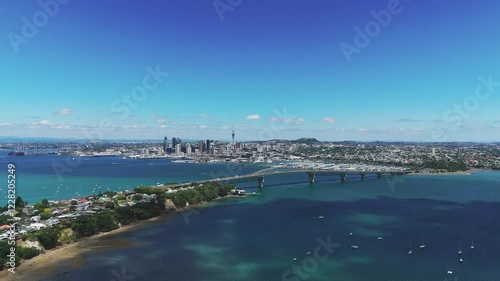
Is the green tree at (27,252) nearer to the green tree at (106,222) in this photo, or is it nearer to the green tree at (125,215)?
the green tree at (106,222)

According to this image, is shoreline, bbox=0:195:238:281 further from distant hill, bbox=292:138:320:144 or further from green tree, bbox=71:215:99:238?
distant hill, bbox=292:138:320:144

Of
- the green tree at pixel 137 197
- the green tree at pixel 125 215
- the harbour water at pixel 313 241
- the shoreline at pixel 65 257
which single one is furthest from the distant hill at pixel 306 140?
the shoreline at pixel 65 257

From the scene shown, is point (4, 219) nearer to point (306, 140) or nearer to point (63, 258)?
point (63, 258)

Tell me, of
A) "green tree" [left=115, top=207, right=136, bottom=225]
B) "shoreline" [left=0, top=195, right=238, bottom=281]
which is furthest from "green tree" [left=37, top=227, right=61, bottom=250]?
"green tree" [left=115, top=207, right=136, bottom=225]

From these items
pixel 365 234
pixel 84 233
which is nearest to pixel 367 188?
pixel 365 234

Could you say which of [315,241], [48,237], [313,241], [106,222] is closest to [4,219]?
[48,237]

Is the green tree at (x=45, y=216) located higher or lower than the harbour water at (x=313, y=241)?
higher
